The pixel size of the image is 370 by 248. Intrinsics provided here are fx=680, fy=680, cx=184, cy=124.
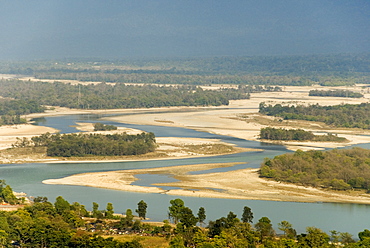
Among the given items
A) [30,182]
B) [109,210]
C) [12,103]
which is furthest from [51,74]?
[109,210]

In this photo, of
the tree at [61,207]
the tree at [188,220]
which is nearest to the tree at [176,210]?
the tree at [188,220]

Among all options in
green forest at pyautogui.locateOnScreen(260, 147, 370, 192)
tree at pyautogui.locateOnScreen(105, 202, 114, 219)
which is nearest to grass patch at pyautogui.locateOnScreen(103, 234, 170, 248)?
tree at pyautogui.locateOnScreen(105, 202, 114, 219)

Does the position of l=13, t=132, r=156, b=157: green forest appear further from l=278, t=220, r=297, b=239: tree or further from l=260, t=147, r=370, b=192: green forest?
l=278, t=220, r=297, b=239: tree

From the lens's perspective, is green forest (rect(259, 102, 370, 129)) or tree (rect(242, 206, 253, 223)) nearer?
tree (rect(242, 206, 253, 223))

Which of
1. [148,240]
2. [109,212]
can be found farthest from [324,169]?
[148,240]

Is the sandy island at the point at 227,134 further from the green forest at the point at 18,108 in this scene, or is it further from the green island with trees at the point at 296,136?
the green forest at the point at 18,108

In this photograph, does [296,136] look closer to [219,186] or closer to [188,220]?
[219,186]
